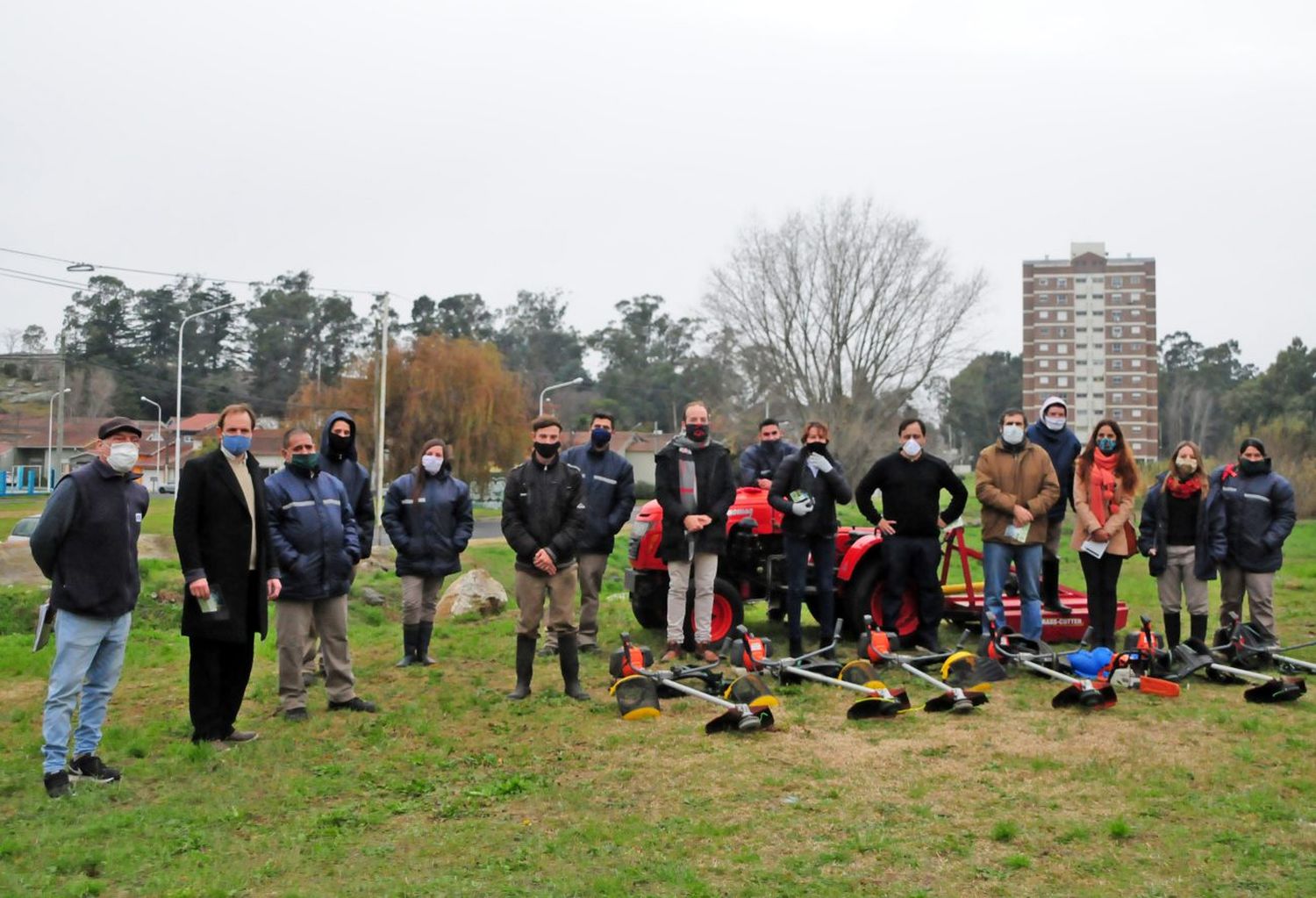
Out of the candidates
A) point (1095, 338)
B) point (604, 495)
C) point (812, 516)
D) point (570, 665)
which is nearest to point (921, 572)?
point (812, 516)

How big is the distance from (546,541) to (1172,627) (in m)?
5.29

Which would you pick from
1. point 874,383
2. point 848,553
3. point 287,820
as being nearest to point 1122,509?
point 848,553

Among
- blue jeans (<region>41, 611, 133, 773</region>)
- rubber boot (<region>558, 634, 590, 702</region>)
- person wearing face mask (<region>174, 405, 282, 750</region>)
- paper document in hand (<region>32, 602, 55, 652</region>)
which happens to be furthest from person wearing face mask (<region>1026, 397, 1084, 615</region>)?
paper document in hand (<region>32, 602, 55, 652</region>)

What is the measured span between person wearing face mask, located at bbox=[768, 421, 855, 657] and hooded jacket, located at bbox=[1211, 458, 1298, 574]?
305 centimetres

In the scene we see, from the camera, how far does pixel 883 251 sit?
154 ft

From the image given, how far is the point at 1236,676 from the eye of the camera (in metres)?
8.11

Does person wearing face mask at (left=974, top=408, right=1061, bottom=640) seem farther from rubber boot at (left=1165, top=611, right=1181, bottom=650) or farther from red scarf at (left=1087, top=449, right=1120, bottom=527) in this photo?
rubber boot at (left=1165, top=611, right=1181, bottom=650)

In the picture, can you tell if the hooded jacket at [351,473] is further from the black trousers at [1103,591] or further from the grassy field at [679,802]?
the black trousers at [1103,591]

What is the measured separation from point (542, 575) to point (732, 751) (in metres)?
2.10

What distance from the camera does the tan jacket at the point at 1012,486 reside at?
904cm

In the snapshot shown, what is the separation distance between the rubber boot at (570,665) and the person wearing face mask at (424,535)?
1.83 meters

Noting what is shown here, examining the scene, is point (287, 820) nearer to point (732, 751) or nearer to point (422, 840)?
point (422, 840)

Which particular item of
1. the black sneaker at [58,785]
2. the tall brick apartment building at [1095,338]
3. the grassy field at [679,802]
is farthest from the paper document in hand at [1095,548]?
the tall brick apartment building at [1095,338]

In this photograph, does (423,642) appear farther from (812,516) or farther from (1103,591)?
(1103,591)
